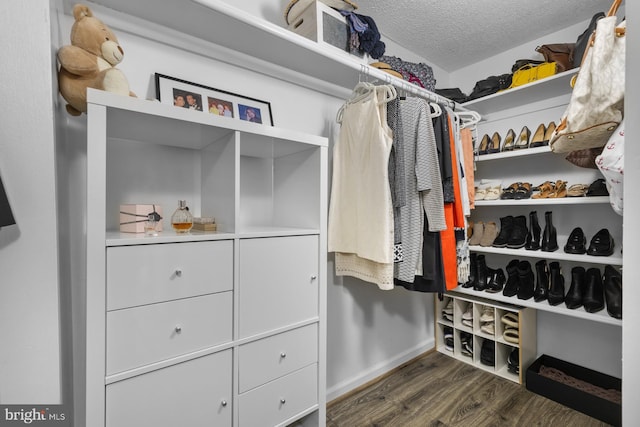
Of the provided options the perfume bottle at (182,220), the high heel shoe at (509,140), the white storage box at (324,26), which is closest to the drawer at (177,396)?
the perfume bottle at (182,220)

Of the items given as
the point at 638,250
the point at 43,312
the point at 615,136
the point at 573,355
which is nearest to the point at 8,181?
the point at 43,312

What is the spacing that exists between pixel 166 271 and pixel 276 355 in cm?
55

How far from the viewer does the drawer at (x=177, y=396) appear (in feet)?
2.84

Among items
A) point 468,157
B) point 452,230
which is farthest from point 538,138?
point 452,230

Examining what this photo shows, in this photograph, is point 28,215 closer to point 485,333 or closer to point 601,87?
point 601,87

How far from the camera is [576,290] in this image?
1784 millimetres

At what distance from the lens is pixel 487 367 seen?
83.8 inches

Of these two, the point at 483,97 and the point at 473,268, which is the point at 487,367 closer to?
the point at 473,268

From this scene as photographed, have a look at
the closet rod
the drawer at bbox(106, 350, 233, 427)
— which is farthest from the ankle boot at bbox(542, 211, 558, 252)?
the drawer at bbox(106, 350, 233, 427)

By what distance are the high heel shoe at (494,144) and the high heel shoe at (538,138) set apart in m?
0.21

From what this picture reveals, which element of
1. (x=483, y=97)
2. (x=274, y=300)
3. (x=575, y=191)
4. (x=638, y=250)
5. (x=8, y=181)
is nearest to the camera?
(x=638, y=250)

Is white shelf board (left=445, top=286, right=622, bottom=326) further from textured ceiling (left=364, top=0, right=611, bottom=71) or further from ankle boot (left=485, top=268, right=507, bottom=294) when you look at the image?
textured ceiling (left=364, top=0, right=611, bottom=71)

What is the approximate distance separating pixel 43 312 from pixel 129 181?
1.86 ft

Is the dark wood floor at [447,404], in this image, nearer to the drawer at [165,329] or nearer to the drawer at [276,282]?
the drawer at [276,282]
